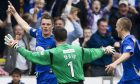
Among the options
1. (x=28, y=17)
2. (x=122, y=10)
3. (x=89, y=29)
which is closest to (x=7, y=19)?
(x=28, y=17)

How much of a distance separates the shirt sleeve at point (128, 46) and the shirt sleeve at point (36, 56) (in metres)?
1.50

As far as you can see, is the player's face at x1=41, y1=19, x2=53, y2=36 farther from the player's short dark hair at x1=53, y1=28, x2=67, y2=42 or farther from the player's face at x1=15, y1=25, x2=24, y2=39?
the player's face at x1=15, y1=25, x2=24, y2=39

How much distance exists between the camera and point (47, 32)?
37.5 feet

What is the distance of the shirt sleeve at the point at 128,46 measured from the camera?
1045 cm

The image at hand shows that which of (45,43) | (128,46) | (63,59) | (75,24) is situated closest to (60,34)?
(63,59)

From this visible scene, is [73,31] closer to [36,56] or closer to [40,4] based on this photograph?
[40,4]

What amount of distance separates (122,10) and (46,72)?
15.4 feet

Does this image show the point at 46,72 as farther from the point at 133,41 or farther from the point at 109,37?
the point at 109,37

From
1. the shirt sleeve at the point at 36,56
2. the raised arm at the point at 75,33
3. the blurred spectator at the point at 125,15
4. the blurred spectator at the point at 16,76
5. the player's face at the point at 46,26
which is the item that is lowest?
the shirt sleeve at the point at 36,56

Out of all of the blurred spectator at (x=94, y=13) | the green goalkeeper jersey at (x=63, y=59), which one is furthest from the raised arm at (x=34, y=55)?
the blurred spectator at (x=94, y=13)

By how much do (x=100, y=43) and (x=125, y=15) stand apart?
1.77 m

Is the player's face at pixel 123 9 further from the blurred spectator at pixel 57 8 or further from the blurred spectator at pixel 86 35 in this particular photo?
the blurred spectator at pixel 57 8

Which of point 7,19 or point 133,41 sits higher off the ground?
point 7,19

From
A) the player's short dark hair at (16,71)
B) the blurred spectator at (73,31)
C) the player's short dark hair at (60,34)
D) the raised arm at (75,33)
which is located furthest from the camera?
the raised arm at (75,33)
